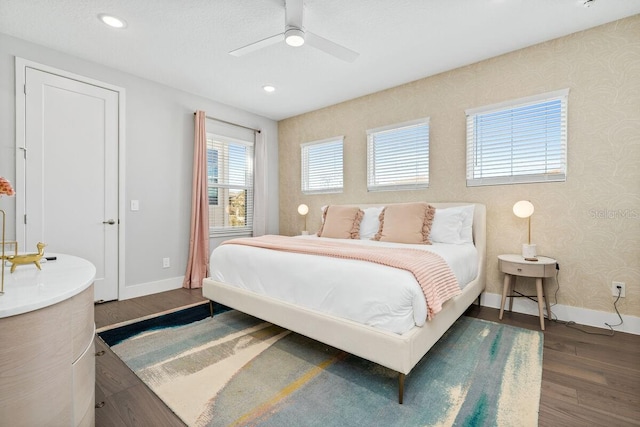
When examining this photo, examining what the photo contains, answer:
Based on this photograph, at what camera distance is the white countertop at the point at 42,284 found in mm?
839

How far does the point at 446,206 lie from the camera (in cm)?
329

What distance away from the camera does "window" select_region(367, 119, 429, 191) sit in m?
3.63

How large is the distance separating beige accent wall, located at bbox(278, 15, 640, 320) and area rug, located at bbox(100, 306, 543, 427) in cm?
82

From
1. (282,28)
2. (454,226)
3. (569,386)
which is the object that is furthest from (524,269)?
(282,28)

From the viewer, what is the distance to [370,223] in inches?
139

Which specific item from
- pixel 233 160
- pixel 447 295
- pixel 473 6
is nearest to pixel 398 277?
pixel 447 295

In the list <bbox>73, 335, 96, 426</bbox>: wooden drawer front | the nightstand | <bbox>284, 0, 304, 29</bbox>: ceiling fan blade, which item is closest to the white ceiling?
<bbox>284, 0, 304, 29</bbox>: ceiling fan blade

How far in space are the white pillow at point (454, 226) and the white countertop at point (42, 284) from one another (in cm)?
280

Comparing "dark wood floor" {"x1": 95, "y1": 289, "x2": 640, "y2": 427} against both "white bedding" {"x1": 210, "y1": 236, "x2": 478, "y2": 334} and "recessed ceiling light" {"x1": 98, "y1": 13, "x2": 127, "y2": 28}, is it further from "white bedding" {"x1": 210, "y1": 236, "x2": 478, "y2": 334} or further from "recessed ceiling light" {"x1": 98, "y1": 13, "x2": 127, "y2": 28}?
"recessed ceiling light" {"x1": 98, "y1": 13, "x2": 127, "y2": 28}

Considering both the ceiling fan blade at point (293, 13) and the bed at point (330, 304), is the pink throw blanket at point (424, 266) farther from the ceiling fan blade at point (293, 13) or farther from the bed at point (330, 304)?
the ceiling fan blade at point (293, 13)

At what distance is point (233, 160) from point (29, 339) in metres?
3.94

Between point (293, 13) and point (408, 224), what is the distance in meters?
2.11

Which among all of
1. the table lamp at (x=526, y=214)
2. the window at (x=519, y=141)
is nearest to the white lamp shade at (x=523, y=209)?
the table lamp at (x=526, y=214)

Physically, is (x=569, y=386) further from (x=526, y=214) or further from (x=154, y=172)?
(x=154, y=172)
